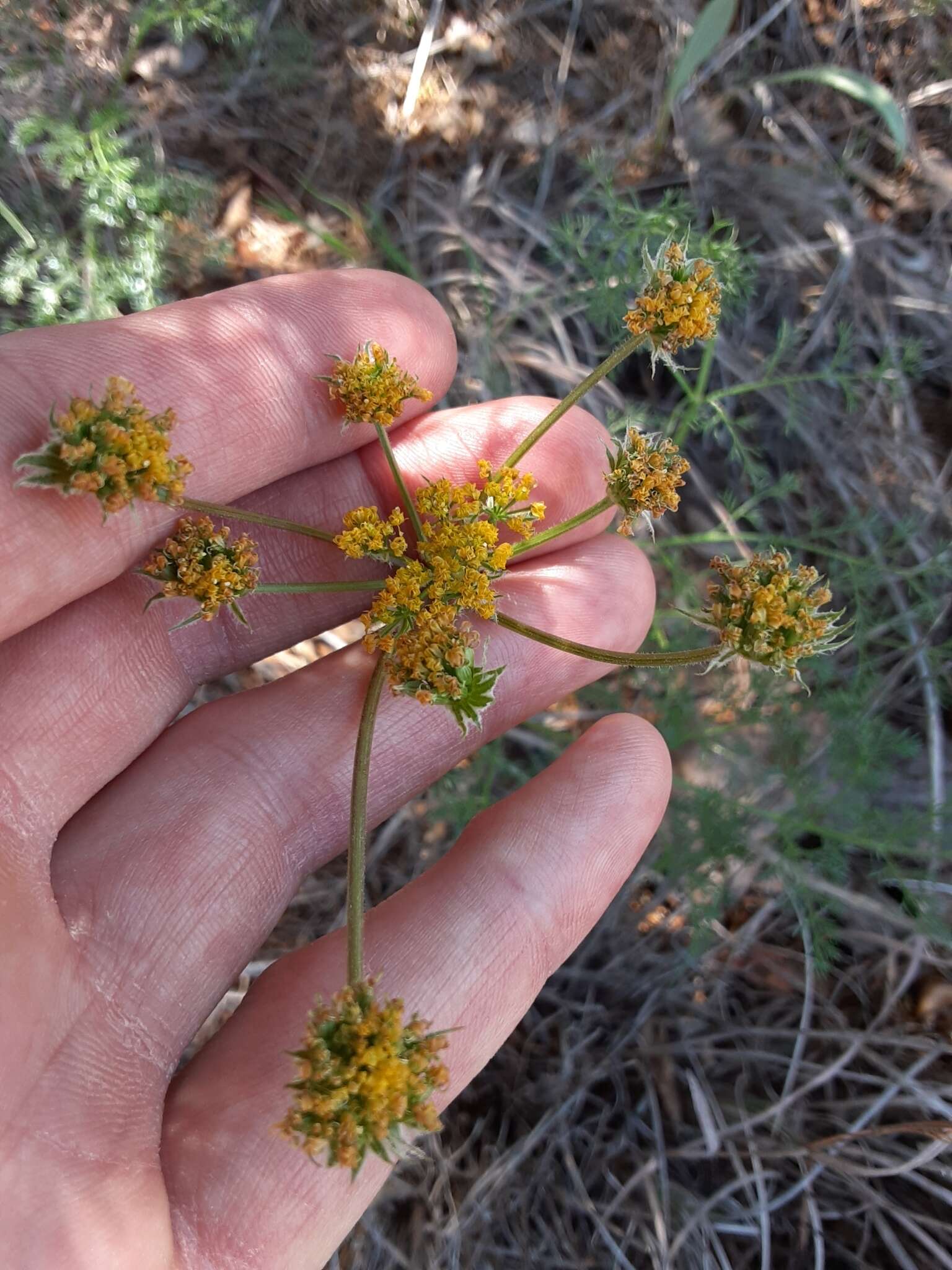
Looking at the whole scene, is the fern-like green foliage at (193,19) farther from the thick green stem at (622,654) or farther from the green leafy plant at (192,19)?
the thick green stem at (622,654)

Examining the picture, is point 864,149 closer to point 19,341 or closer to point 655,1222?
point 19,341

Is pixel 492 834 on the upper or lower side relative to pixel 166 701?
lower

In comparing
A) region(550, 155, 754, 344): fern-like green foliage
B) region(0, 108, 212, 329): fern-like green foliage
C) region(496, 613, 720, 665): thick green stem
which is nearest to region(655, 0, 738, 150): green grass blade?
region(550, 155, 754, 344): fern-like green foliage

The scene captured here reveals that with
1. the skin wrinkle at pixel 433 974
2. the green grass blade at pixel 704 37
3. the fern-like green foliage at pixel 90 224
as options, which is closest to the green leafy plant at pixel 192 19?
the fern-like green foliage at pixel 90 224

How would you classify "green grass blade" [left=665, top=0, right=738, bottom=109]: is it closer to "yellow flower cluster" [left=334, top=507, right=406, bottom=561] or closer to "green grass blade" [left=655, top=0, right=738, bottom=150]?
"green grass blade" [left=655, top=0, right=738, bottom=150]

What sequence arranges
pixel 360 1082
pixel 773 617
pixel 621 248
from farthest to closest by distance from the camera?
1. pixel 621 248
2. pixel 773 617
3. pixel 360 1082

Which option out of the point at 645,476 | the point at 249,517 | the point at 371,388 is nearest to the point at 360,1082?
the point at 249,517

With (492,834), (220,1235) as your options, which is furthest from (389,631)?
(220,1235)

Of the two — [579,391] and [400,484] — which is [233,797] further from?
[579,391]
